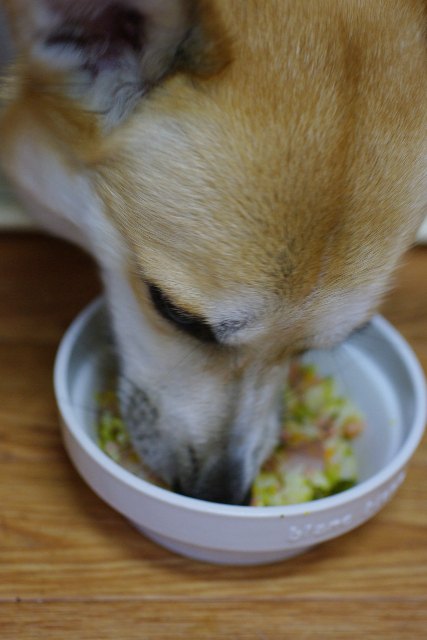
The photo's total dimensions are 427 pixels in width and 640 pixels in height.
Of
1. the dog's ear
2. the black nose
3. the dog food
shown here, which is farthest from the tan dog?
the dog food

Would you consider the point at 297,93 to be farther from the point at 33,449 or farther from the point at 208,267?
the point at 33,449

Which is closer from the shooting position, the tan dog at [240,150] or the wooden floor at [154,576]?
the tan dog at [240,150]

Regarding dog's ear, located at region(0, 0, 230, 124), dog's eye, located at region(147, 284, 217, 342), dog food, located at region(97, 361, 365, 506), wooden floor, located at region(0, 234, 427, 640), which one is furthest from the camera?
dog food, located at region(97, 361, 365, 506)

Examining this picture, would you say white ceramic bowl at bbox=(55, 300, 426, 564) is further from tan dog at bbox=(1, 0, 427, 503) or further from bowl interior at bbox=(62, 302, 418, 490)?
tan dog at bbox=(1, 0, 427, 503)

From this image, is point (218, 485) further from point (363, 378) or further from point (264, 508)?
point (363, 378)

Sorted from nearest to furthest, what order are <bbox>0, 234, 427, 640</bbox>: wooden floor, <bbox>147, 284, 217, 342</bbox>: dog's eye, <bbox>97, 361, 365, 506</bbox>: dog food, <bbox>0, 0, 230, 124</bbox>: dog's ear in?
<bbox>0, 0, 230, 124</bbox>: dog's ear, <bbox>147, 284, 217, 342</bbox>: dog's eye, <bbox>0, 234, 427, 640</bbox>: wooden floor, <bbox>97, 361, 365, 506</bbox>: dog food

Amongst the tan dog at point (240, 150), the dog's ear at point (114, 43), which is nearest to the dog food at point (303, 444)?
the tan dog at point (240, 150)

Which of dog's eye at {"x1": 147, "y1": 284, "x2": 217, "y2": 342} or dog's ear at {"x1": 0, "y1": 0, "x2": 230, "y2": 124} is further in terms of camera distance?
dog's eye at {"x1": 147, "y1": 284, "x2": 217, "y2": 342}

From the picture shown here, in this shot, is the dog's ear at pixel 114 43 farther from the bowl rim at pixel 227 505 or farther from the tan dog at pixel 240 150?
the bowl rim at pixel 227 505

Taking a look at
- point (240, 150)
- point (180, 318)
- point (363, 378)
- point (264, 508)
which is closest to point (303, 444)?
point (363, 378)
